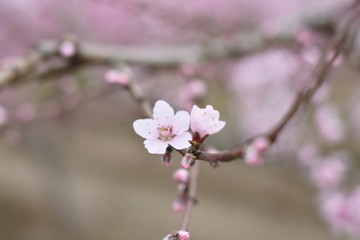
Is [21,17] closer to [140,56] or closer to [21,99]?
[21,99]

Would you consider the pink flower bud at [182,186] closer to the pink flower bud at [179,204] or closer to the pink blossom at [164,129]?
the pink flower bud at [179,204]

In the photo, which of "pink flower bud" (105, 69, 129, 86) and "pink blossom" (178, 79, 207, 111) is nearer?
"pink flower bud" (105, 69, 129, 86)

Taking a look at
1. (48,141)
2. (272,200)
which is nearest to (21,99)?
(48,141)

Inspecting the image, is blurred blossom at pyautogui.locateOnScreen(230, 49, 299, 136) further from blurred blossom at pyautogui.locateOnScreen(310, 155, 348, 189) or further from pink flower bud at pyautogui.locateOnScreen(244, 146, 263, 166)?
pink flower bud at pyautogui.locateOnScreen(244, 146, 263, 166)

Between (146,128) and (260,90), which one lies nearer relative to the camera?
(146,128)

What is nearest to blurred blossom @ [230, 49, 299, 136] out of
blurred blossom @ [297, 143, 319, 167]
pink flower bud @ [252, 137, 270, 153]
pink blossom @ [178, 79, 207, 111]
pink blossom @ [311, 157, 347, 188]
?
blurred blossom @ [297, 143, 319, 167]

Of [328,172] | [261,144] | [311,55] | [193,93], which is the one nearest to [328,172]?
[328,172]

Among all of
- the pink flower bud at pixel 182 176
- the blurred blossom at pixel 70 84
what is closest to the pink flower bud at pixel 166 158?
the pink flower bud at pixel 182 176

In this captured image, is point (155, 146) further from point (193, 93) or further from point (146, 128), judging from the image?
point (193, 93)
